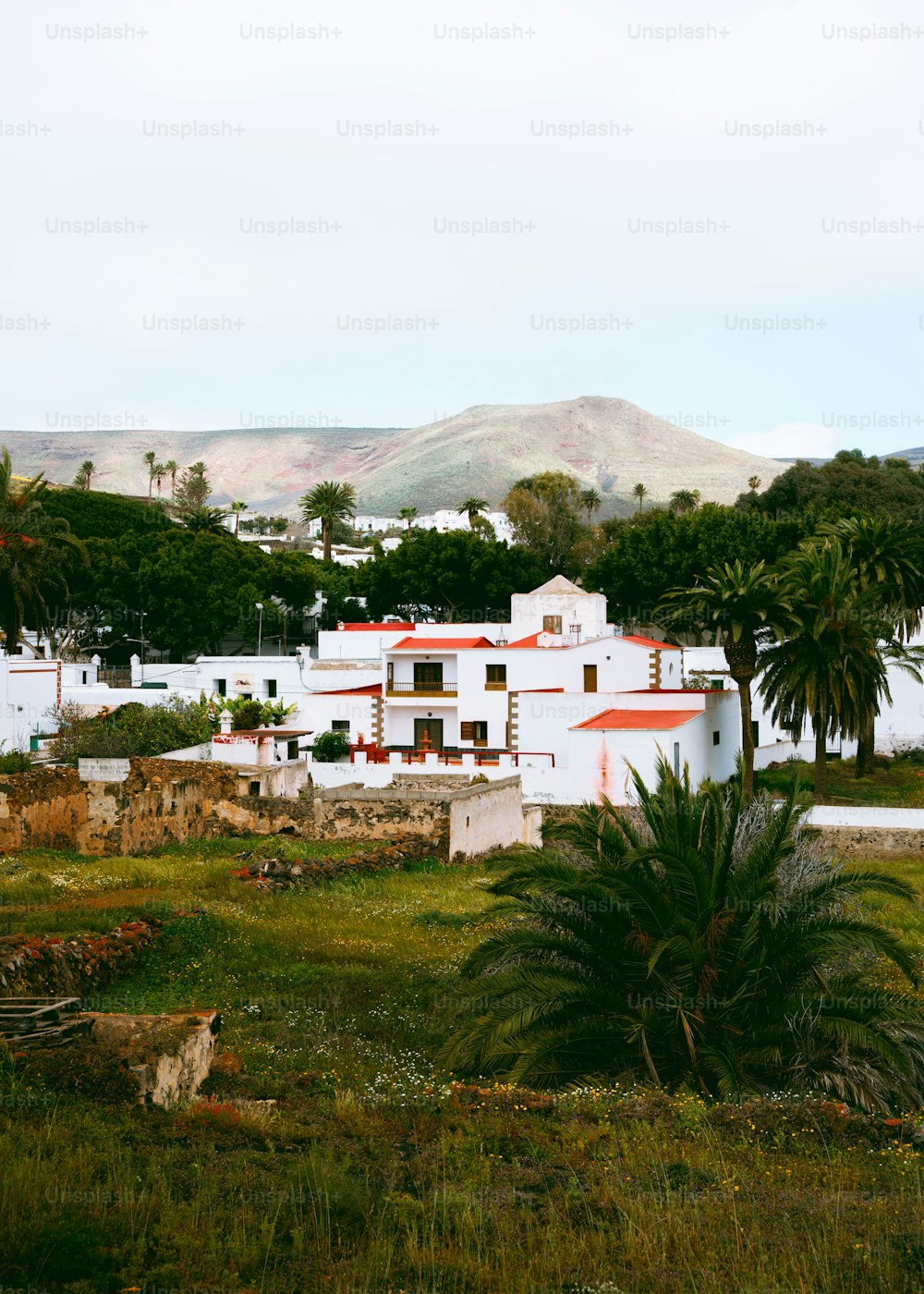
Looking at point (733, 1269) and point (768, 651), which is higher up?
point (768, 651)

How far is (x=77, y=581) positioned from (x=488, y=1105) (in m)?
65.4

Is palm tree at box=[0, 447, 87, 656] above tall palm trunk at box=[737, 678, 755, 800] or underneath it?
above

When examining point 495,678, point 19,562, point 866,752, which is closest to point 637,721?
point 495,678

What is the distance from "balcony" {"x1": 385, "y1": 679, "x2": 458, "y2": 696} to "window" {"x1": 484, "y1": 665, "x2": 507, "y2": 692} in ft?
5.09

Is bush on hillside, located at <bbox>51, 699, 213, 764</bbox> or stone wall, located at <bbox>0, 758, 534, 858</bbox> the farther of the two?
bush on hillside, located at <bbox>51, 699, 213, 764</bbox>

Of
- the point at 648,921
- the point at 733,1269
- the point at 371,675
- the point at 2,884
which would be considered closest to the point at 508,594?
the point at 371,675

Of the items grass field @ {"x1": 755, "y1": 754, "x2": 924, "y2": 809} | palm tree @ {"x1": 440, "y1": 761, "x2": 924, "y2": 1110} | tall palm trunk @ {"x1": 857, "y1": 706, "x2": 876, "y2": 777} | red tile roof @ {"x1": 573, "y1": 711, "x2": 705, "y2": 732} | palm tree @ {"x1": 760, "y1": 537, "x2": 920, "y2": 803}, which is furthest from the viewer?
tall palm trunk @ {"x1": 857, "y1": 706, "x2": 876, "y2": 777}

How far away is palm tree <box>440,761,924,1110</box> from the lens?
10.7 metres

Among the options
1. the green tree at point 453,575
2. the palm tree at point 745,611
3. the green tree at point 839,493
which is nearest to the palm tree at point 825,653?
the palm tree at point 745,611

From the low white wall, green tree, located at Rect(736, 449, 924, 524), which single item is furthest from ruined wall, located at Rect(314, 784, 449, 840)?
green tree, located at Rect(736, 449, 924, 524)

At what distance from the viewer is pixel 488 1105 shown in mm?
9180

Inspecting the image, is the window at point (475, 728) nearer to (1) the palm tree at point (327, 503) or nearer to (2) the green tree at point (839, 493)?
(2) the green tree at point (839, 493)

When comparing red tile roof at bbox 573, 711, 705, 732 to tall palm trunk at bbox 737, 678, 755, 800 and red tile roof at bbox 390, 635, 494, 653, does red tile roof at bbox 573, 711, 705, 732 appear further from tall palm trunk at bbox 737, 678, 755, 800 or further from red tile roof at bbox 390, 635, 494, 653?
red tile roof at bbox 390, 635, 494, 653

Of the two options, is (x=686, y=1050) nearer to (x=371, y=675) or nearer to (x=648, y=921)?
(x=648, y=921)
